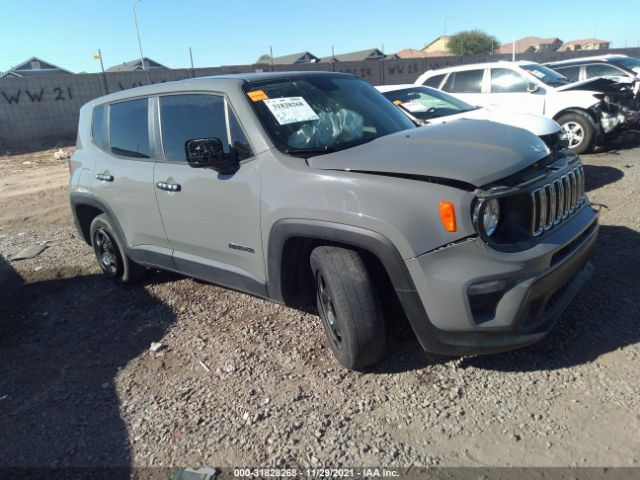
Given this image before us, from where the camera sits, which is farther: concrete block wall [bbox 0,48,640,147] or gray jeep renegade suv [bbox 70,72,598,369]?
concrete block wall [bbox 0,48,640,147]

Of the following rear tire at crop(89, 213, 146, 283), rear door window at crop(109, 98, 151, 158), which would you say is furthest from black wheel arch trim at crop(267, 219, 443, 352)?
rear tire at crop(89, 213, 146, 283)

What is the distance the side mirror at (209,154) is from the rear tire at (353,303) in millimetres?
860

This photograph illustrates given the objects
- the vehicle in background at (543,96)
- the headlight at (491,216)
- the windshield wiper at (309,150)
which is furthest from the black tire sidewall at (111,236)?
the vehicle in background at (543,96)

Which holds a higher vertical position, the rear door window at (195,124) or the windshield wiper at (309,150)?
the rear door window at (195,124)

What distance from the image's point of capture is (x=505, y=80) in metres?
9.52

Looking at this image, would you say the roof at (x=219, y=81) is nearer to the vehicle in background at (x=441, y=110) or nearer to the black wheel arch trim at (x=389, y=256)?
the black wheel arch trim at (x=389, y=256)

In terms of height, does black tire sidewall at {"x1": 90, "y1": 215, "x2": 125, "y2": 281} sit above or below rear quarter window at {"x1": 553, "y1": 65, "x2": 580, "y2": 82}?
below

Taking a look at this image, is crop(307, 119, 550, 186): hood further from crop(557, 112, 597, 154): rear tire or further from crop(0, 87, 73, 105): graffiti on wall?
crop(0, 87, 73, 105): graffiti on wall

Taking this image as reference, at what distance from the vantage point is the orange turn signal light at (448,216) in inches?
96.7

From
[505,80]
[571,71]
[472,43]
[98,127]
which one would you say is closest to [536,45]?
[472,43]

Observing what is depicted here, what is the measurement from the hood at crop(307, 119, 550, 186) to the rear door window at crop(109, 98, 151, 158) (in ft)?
5.90

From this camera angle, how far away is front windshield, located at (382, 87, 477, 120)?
701 cm

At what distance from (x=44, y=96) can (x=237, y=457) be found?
19.5m

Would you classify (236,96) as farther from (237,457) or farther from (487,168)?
(237,457)
